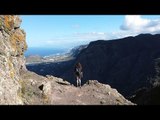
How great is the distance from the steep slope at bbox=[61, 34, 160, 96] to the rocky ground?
107357 millimetres

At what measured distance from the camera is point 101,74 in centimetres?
18562

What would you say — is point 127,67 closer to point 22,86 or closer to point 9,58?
point 22,86

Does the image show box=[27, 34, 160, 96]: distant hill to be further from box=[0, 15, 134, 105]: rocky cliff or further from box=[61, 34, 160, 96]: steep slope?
box=[0, 15, 134, 105]: rocky cliff

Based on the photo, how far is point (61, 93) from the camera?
99.8 feet

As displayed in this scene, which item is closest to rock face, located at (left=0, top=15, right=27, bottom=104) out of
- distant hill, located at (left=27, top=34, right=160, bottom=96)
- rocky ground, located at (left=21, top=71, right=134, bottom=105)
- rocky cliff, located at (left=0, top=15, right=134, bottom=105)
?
rocky cliff, located at (left=0, top=15, right=134, bottom=105)

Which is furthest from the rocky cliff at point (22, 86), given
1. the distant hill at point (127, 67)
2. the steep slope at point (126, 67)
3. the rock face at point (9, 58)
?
the steep slope at point (126, 67)

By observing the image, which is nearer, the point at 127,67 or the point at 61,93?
the point at 61,93

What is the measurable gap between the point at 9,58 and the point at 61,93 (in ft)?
34.1

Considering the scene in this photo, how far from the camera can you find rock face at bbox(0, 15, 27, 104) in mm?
16523

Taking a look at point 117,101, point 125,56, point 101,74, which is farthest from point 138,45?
point 117,101

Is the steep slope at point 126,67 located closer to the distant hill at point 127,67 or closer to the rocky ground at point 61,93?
the distant hill at point 127,67

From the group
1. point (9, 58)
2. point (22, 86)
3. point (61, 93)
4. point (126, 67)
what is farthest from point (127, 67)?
point (9, 58)
